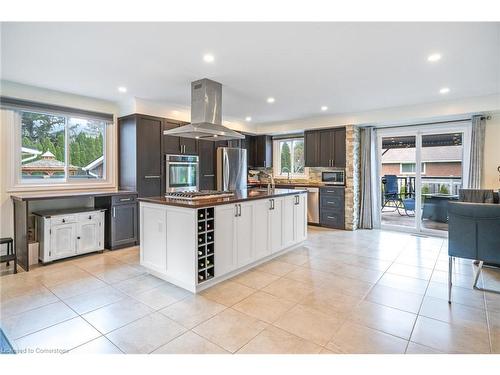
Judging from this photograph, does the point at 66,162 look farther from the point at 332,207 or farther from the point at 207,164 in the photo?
the point at 332,207

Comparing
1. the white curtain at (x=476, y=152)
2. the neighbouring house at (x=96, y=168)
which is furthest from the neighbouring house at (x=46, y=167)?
the white curtain at (x=476, y=152)

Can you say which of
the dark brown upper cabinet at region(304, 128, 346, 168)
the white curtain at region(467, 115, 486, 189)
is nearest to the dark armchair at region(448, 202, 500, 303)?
the white curtain at region(467, 115, 486, 189)

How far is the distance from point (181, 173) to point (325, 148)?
3.33 m

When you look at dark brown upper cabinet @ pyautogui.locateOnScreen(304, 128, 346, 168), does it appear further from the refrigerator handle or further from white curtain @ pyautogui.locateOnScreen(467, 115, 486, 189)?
white curtain @ pyautogui.locateOnScreen(467, 115, 486, 189)

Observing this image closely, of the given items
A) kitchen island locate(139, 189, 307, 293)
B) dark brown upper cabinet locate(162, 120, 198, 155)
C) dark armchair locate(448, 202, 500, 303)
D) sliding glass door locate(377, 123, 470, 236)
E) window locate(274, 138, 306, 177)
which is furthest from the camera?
window locate(274, 138, 306, 177)

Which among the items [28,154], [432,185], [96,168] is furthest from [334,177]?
[28,154]

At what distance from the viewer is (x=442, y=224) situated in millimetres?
5641

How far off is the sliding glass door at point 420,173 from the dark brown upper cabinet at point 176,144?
4.14m

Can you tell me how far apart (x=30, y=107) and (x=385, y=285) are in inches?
209

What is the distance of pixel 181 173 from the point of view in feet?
17.5

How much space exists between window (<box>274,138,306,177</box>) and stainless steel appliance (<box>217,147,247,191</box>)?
1454 mm

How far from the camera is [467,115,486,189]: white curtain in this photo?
4.82m
